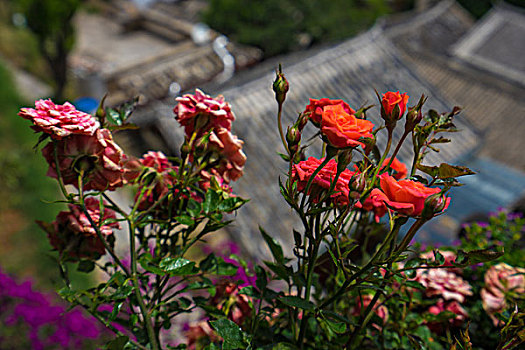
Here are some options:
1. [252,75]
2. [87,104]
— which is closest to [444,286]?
[252,75]

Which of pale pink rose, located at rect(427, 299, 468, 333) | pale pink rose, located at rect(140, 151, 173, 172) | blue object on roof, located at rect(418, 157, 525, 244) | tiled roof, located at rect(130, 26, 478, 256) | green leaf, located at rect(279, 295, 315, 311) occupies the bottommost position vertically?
blue object on roof, located at rect(418, 157, 525, 244)

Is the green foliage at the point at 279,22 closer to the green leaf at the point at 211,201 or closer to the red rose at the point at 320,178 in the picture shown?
the green leaf at the point at 211,201

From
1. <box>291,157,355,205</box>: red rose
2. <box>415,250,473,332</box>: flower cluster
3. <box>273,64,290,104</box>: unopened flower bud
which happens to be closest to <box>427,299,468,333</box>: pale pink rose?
<box>415,250,473,332</box>: flower cluster

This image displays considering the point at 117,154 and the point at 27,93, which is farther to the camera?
the point at 27,93

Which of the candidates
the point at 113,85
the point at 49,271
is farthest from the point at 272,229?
the point at 113,85

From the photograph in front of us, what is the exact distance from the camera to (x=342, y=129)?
0.55m

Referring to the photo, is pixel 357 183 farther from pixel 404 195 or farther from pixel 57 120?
pixel 57 120

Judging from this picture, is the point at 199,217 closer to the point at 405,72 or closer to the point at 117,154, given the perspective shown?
the point at 117,154

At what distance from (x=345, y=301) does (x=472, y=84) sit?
8.59 meters

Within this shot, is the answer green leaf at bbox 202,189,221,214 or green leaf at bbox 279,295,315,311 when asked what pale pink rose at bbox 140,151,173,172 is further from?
green leaf at bbox 279,295,315,311

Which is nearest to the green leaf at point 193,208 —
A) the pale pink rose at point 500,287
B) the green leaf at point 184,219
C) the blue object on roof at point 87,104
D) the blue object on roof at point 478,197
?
the green leaf at point 184,219

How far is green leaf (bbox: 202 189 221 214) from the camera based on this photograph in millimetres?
704

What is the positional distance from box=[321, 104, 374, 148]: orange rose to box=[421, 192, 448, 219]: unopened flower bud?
0.11 metres

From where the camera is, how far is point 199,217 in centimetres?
72
